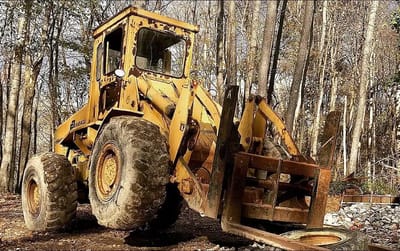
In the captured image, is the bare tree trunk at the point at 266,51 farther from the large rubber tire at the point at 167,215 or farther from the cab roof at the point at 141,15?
the large rubber tire at the point at 167,215

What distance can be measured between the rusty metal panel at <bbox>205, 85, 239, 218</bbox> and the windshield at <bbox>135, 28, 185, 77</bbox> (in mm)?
2353

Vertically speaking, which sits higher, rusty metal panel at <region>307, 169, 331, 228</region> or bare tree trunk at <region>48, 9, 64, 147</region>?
bare tree trunk at <region>48, 9, 64, 147</region>

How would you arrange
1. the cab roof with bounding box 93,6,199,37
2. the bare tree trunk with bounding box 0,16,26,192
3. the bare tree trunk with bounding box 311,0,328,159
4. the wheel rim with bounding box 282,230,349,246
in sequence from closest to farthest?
the wheel rim with bounding box 282,230,349,246, the cab roof with bounding box 93,6,199,37, the bare tree trunk with bounding box 0,16,26,192, the bare tree trunk with bounding box 311,0,328,159

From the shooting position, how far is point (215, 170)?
4.91m

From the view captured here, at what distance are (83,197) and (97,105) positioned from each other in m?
1.53

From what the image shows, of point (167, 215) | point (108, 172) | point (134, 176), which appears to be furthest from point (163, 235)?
point (134, 176)

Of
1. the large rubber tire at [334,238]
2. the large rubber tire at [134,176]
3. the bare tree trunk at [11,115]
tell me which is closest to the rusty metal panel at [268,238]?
the large rubber tire at [334,238]

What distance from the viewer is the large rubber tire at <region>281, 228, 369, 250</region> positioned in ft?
14.2

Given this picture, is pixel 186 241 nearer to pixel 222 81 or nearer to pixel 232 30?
pixel 222 81

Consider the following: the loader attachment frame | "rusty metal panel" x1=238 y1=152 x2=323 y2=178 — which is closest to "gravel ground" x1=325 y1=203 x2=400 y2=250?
the loader attachment frame

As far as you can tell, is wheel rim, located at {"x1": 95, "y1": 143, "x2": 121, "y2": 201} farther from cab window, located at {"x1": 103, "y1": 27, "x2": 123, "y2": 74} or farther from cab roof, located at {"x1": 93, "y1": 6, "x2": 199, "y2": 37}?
cab roof, located at {"x1": 93, "y1": 6, "x2": 199, "y2": 37}

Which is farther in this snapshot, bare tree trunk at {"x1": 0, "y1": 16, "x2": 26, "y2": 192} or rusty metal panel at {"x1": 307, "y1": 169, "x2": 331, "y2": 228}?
bare tree trunk at {"x1": 0, "y1": 16, "x2": 26, "y2": 192}

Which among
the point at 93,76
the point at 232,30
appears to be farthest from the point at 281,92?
the point at 93,76

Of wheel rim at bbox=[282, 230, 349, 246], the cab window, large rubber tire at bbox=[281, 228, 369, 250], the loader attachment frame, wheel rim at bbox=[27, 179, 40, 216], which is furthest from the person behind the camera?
wheel rim at bbox=[27, 179, 40, 216]
